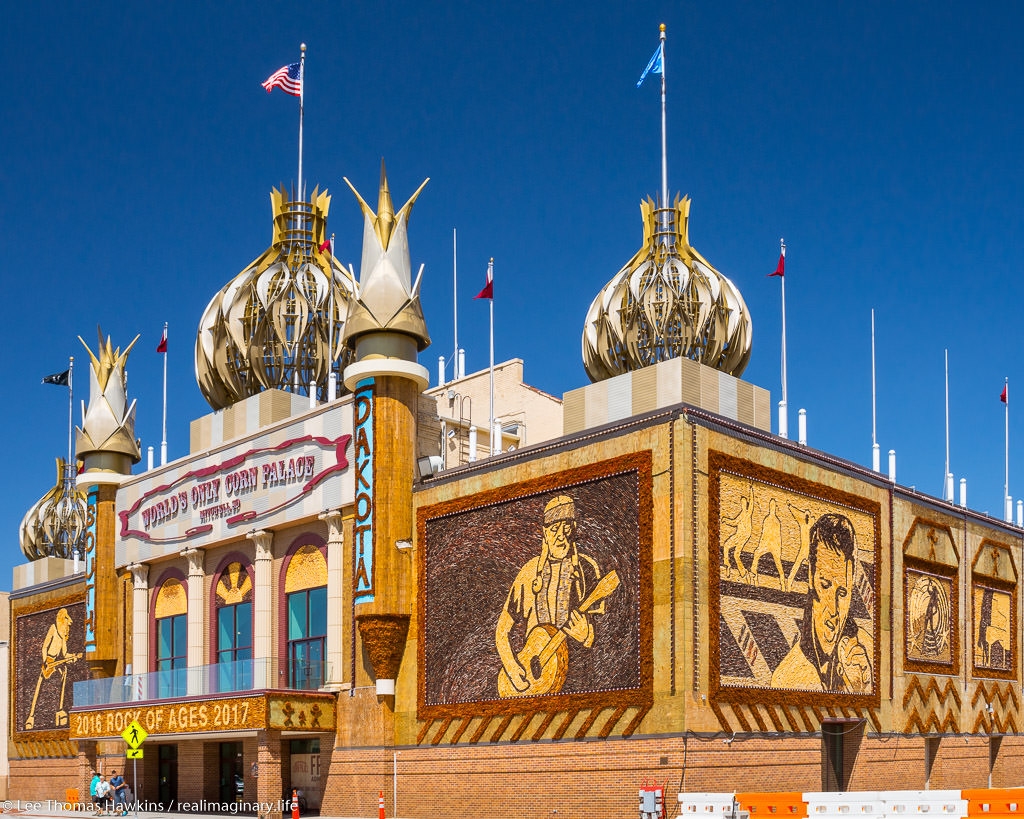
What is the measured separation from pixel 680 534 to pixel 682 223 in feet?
41.4

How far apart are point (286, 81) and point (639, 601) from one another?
23.8m

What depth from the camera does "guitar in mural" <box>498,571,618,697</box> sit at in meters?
33.5

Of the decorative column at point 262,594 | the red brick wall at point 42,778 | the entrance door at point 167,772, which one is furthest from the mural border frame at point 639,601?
the red brick wall at point 42,778

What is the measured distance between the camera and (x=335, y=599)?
40.2m

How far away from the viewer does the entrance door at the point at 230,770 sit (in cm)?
4506

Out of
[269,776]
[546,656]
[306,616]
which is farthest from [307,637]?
[546,656]

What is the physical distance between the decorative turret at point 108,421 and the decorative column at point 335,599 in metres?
15.0

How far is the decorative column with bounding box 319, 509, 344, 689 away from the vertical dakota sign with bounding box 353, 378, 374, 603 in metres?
1.33

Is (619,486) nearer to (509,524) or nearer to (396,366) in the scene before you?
(509,524)

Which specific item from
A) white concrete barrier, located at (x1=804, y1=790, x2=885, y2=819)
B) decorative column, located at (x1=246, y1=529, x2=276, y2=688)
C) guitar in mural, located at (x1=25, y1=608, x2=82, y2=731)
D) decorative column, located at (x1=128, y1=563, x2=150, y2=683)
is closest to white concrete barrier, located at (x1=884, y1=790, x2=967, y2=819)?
white concrete barrier, located at (x1=804, y1=790, x2=885, y2=819)

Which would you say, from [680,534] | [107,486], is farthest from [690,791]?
[107,486]

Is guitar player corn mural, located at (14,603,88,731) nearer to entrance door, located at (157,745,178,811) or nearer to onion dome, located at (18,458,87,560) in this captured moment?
onion dome, located at (18,458,87,560)

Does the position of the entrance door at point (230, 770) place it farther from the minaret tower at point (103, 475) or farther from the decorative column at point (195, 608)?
the minaret tower at point (103, 475)

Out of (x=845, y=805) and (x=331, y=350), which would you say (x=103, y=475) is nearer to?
(x=331, y=350)
